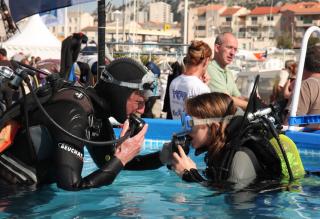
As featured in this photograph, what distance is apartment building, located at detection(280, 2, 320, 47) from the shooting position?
110250 mm

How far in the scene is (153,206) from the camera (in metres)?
3.67

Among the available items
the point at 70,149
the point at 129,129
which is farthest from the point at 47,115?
the point at 129,129

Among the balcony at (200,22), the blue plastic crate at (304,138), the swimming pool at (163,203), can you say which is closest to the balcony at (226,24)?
the balcony at (200,22)

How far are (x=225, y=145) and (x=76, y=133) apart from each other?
842 millimetres

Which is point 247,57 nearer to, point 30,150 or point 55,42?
point 55,42

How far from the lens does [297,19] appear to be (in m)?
119

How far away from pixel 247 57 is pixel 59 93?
36729mm

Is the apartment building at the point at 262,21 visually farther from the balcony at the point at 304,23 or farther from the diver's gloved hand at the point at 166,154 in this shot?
the diver's gloved hand at the point at 166,154

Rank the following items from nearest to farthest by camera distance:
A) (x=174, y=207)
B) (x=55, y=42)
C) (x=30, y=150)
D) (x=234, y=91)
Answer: (x=30, y=150)
(x=174, y=207)
(x=234, y=91)
(x=55, y=42)

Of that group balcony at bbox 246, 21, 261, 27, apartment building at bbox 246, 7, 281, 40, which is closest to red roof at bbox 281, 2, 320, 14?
apartment building at bbox 246, 7, 281, 40

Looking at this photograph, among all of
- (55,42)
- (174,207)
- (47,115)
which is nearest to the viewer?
(47,115)

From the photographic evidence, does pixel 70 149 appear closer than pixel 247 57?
Yes

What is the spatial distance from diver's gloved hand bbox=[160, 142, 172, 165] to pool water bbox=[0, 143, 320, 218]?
10.9 inches

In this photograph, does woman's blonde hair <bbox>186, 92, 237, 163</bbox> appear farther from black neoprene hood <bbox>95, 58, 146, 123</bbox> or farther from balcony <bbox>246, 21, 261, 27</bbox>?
balcony <bbox>246, 21, 261, 27</bbox>
